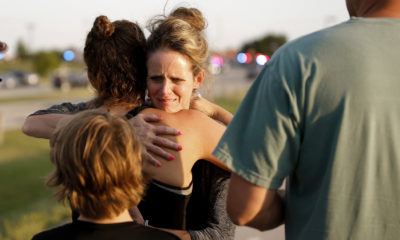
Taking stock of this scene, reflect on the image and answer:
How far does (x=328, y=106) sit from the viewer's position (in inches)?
54.2

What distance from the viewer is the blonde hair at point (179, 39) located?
2.20m

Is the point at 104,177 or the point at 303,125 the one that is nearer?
the point at 303,125

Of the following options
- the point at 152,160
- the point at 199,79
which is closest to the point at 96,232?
the point at 152,160

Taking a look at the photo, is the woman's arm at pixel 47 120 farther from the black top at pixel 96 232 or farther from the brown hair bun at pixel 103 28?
the black top at pixel 96 232

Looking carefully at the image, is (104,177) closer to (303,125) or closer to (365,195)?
(303,125)

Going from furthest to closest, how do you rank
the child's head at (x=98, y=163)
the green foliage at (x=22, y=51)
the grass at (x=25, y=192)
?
1. the green foliage at (x=22, y=51)
2. the grass at (x=25, y=192)
3. the child's head at (x=98, y=163)

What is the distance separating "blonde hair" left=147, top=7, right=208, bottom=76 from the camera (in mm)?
2201

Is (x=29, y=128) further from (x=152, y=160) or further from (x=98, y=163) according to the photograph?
(x=98, y=163)

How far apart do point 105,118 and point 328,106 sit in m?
0.79

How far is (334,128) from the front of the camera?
1.39 metres

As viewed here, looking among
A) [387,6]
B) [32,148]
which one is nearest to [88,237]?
[387,6]

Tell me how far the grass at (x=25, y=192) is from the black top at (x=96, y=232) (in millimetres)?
1751

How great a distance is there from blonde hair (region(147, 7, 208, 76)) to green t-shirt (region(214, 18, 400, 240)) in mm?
831

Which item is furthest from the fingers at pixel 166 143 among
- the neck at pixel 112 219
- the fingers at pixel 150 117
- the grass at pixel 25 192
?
the grass at pixel 25 192
